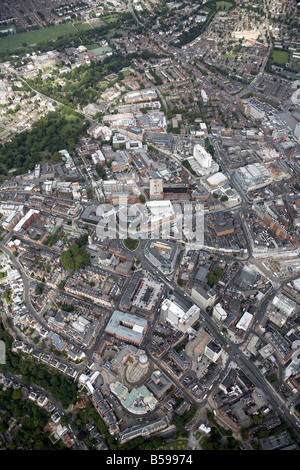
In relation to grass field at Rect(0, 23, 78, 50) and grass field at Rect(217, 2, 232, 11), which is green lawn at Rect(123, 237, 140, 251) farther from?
grass field at Rect(217, 2, 232, 11)

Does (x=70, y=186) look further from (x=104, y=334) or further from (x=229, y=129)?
(x=229, y=129)

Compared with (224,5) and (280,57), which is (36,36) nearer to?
(224,5)

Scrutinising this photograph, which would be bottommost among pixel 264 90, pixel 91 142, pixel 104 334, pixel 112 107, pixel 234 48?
pixel 104 334

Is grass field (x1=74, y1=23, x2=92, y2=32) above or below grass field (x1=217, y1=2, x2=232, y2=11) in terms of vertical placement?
below

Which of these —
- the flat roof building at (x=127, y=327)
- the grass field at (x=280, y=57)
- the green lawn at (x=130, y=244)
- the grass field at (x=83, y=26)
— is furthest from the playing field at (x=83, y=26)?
the flat roof building at (x=127, y=327)

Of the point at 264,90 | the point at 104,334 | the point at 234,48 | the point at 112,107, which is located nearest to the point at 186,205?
the point at 104,334

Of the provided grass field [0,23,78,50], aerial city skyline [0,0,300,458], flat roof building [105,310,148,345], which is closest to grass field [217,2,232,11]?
aerial city skyline [0,0,300,458]

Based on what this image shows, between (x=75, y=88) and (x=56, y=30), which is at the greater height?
(x=56, y=30)
